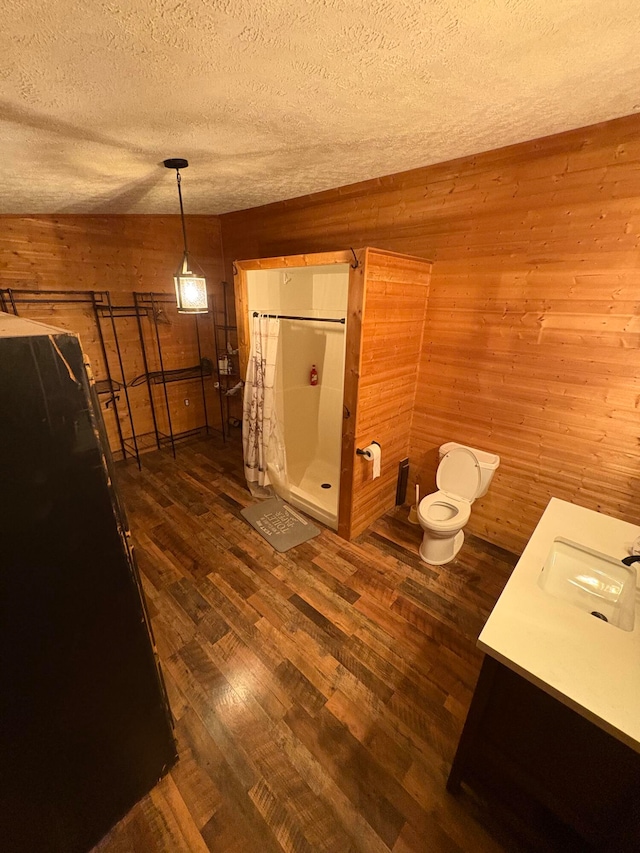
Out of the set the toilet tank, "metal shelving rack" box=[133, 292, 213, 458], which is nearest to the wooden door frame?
the toilet tank

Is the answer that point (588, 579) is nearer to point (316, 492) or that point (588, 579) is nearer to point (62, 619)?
point (62, 619)

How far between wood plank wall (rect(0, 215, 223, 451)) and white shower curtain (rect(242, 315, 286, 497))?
1540 mm

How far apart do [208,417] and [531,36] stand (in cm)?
424

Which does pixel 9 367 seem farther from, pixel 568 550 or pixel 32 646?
pixel 568 550

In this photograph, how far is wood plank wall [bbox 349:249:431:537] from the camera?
7.16ft

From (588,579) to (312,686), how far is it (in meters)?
1.38

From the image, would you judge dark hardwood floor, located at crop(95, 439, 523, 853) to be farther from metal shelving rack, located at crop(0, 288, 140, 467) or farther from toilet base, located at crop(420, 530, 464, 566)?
metal shelving rack, located at crop(0, 288, 140, 467)

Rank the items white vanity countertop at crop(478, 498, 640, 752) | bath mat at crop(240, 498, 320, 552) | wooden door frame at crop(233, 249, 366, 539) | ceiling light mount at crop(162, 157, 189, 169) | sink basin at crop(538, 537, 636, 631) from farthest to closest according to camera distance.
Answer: bath mat at crop(240, 498, 320, 552)
wooden door frame at crop(233, 249, 366, 539)
ceiling light mount at crop(162, 157, 189, 169)
sink basin at crop(538, 537, 636, 631)
white vanity countertop at crop(478, 498, 640, 752)

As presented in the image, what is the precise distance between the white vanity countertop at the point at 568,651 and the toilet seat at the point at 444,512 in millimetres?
907

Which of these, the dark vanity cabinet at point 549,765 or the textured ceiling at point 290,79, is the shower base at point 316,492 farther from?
the textured ceiling at point 290,79

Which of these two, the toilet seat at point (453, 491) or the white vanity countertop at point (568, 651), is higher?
the white vanity countertop at point (568, 651)

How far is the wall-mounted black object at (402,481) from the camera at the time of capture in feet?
9.77

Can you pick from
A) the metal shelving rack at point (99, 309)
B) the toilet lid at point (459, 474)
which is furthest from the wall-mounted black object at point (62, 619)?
the metal shelving rack at point (99, 309)

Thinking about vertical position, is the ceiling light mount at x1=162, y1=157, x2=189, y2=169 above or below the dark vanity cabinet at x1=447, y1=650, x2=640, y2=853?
above
